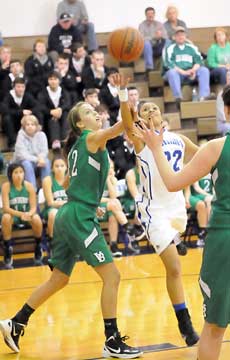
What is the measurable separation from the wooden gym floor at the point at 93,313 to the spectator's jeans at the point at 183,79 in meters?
4.67

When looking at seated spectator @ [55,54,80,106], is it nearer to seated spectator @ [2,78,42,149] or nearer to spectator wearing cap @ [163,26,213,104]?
seated spectator @ [2,78,42,149]

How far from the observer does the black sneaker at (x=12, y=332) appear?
230 inches

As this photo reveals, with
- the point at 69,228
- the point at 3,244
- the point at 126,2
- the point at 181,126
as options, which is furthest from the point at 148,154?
the point at 126,2

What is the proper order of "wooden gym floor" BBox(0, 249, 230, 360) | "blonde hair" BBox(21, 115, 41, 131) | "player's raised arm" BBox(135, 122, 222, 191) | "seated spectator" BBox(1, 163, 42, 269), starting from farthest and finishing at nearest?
"blonde hair" BBox(21, 115, 41, 131)
"seated spectator" BBox(1, 163, 42, 269)
"wooden gym floor" BBox(0, 249, 230, 360)
"player's raised arm" BBox(135, 122, 222, 191)

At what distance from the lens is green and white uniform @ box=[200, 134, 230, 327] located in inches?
162

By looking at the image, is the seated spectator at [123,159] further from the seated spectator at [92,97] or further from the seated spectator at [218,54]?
the seated spectator at [218,54]

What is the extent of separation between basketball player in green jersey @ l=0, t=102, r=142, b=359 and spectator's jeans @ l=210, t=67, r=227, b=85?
852 cm

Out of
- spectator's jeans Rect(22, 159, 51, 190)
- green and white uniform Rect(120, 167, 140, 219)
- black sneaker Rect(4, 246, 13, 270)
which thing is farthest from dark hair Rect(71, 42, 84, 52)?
black sneaker Rect(4, 246, 13, 270)

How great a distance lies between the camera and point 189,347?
571 centimetres

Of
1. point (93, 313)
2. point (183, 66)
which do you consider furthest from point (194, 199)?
point (93, 313)

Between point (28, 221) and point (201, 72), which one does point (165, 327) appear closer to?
point (28, 221)

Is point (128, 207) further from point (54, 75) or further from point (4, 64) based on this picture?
point (4, 64)

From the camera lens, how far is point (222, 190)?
4.13 meters

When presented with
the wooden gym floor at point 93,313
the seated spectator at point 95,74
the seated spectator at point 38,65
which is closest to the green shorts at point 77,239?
the wooden gym floor at point 93,313
